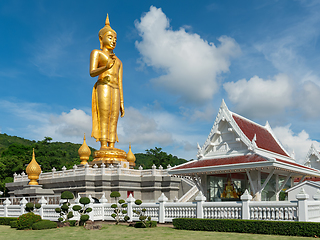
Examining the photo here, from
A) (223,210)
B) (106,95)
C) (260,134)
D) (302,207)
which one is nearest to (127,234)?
(223,210)

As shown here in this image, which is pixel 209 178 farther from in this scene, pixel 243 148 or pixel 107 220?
pixel 107 220

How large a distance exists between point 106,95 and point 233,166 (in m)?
19.7

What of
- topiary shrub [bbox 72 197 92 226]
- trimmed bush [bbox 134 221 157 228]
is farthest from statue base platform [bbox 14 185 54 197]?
trimmed bush [bbox 134 221 157 228]

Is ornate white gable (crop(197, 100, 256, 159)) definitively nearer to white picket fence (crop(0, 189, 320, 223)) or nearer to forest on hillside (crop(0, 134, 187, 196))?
white picket fence (crop(0, 189, 320, 223))

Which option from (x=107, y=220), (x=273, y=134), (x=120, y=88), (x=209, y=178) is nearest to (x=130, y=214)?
(x=107, y=220)

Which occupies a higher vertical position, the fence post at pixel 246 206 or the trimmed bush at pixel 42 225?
the fence post at pixel 246 206

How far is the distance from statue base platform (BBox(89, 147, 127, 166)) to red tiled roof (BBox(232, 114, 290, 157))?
1427 centimetres

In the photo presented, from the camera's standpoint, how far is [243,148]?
21.6 m

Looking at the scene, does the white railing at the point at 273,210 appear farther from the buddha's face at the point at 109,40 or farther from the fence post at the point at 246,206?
the buddha's face at the point at 109,40

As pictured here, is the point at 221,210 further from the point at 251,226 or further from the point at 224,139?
the point at 224,139

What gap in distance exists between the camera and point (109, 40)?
36625 mm

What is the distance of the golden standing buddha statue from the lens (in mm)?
35375

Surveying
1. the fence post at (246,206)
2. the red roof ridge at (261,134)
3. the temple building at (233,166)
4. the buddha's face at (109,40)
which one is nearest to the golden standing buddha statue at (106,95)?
the buddha's face at (109,40)

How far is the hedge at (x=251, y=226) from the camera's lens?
13.2m
